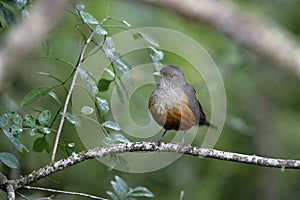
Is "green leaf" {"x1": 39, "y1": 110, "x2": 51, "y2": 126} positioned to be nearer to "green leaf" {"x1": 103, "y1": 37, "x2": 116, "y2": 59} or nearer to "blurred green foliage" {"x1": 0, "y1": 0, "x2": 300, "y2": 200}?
"green leaf" {"x1": 103, "y1": 37, "x2": 116, "y2": 59}

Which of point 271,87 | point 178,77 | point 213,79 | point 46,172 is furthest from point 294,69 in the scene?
point 271,87

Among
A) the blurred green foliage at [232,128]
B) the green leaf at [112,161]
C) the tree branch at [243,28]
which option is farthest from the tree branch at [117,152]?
the blurred green foliage at [232,128]

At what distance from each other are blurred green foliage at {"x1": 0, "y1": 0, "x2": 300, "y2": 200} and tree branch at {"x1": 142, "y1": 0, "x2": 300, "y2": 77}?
363 cm

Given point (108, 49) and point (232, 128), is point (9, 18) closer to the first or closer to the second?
point (108, 49)

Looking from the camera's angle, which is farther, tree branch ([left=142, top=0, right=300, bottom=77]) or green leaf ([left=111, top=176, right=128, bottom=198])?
green leaf ([left=111, top=176, right=128, bottom=198])

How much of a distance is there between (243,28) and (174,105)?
237cm

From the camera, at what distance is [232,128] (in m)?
6.09

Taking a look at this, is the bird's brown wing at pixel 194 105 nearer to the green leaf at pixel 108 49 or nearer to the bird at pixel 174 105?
the bird at pixel 174 105

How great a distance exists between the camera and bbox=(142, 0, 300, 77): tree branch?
6.25 feet

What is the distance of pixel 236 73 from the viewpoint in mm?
6320

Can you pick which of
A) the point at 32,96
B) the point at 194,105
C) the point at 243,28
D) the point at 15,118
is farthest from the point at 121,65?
the point at 243,28

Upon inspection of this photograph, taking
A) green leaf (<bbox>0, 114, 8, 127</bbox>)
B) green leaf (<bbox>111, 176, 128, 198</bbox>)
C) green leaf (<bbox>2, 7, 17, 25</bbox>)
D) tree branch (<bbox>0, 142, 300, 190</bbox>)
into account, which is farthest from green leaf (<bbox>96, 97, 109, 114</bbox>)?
green leaf (<bbox>2, 7, 17, 25</bbox>)

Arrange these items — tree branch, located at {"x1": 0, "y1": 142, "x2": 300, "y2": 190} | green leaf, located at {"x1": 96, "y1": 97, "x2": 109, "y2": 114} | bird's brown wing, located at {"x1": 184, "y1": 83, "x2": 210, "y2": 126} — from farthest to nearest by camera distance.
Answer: bird's brown wing, located at {"x1": 184, "y1": 83, "x2": 210, "y2": 126}, green leaf, located at {"x1": 96, "y1": 97, "x2": 109, "y2": 114}, tree branch, located at {"x1": 0, "y1": 142, "x2": 300, "y2": 190}

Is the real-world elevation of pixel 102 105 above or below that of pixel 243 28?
above
